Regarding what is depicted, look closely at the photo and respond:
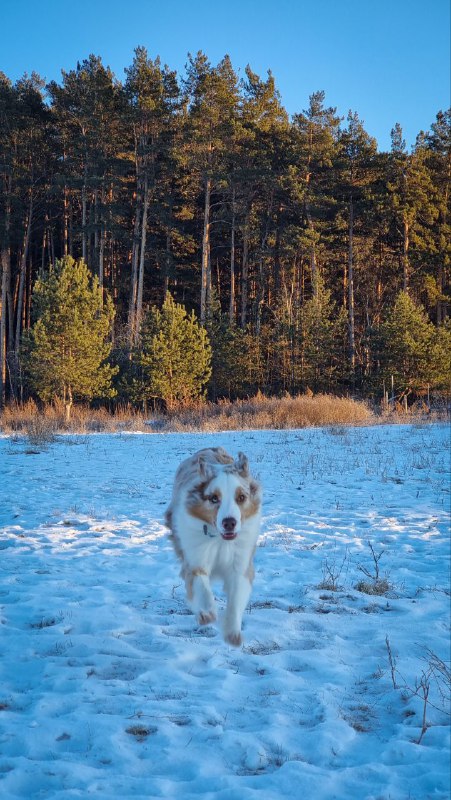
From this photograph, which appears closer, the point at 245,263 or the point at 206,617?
the point at 206,617

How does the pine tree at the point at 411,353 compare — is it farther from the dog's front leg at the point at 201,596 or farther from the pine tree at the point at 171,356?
the dog's front leg at the point at 201,596

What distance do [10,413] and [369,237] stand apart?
1165 inches

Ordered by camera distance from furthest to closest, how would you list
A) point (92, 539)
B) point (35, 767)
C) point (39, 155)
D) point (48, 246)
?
point (48, 246), point (39, 155), point (92, 539), point (35, 767)

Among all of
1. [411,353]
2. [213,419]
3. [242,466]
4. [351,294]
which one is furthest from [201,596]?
[351,294]

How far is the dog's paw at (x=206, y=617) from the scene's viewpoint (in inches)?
156

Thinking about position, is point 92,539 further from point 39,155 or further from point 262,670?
point 39,155

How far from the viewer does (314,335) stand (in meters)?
36.6

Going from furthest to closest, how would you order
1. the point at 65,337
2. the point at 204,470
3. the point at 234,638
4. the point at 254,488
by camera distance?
the point at 65,337 → the point at 254,488 → the point at 204,470 → the point at 234,638

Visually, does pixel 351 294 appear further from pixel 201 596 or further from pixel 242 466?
pixel 201 596

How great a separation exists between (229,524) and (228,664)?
131cm

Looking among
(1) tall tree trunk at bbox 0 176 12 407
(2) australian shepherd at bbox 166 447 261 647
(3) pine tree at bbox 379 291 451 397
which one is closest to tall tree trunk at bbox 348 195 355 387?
(3) pine tree at bbox 379 291 451 397

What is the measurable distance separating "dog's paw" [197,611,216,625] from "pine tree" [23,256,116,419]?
23.6 m

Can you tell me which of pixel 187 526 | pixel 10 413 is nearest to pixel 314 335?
pixel 10 413

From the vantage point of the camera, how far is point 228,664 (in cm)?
427
